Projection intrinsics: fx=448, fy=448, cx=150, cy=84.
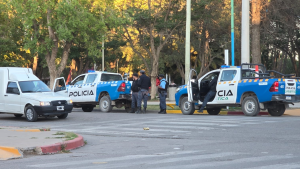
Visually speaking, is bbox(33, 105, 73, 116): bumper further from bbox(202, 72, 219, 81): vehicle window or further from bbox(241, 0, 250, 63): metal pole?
bbox(241, 0, 250, 63): metal pole

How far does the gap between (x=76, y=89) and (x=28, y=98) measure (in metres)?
5.60

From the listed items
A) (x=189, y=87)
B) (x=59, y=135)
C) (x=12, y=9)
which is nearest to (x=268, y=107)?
(x=189, y=87)

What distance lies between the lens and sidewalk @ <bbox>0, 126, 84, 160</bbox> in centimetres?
914

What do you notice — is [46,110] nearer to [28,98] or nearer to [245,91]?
[28,98]

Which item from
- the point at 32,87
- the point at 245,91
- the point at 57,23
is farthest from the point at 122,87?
the point at 57,23

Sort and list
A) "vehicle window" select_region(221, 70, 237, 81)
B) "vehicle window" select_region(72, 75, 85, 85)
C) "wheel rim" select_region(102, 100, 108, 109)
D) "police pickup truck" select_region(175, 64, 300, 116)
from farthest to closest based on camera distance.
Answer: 1. "vehicle window" select_region(72, 75, 85, 85)
2. "wheel rim" select_region(102, 100, 108, 109)
3. "vehicle window" select_region(221, 70, 237, 81)
4. "police pickup truck" select_region(175, 64, 300, 116)

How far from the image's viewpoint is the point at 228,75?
18312 mm

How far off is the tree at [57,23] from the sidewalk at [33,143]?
62.3ft

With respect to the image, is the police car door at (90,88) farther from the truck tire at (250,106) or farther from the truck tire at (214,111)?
the truck tire at (250,106)

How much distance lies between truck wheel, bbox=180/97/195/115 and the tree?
13.4 m

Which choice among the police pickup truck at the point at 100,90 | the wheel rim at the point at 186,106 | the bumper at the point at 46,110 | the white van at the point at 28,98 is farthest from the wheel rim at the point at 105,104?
the bumper at the point at 46,110

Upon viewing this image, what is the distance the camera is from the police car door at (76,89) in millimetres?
22672

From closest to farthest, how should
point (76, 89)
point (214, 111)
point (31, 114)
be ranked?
point (31, 114) → point (214, 111) → point (76, 89)

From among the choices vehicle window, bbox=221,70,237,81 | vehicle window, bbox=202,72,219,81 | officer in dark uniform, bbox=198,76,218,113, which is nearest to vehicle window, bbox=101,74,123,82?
vehicle window, bbox=202,72,219,81
